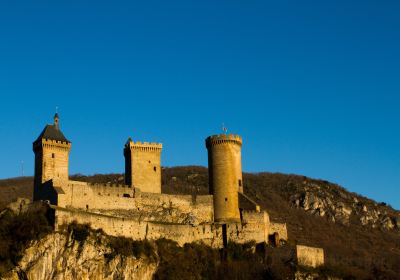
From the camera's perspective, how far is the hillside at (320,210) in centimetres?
9742

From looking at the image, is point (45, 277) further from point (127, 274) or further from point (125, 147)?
point (125, 147)

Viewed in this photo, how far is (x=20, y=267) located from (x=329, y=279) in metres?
26.5

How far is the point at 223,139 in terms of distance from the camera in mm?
70062

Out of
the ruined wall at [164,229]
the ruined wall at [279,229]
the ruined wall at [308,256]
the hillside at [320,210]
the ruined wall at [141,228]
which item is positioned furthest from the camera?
the hillside at [320,210]

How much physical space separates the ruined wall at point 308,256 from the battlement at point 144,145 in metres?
15.4

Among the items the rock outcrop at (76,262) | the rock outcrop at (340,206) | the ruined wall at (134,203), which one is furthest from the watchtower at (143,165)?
the rock outcrop at (340,206)

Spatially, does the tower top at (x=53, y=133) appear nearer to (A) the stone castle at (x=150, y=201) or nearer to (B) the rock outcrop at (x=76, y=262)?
(A) the stone castle at (x=150, y=201)

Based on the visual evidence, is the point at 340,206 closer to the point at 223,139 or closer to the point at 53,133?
the point at 223,139

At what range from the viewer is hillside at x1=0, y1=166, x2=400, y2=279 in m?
97.4

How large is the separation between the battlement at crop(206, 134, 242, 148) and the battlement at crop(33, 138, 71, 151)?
542 inches

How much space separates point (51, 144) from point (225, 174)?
15972mm

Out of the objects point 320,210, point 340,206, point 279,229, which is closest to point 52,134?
point 279,229

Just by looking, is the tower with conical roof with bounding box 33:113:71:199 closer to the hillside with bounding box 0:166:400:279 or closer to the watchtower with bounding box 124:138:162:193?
the watchtower with bounding box 124:138:162:193

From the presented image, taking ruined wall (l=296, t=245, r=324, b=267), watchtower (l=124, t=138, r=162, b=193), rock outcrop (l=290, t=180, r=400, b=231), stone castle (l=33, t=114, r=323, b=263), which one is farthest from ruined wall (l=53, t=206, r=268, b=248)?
rock outcrop (l=290, t=180, r=400, b=231)
